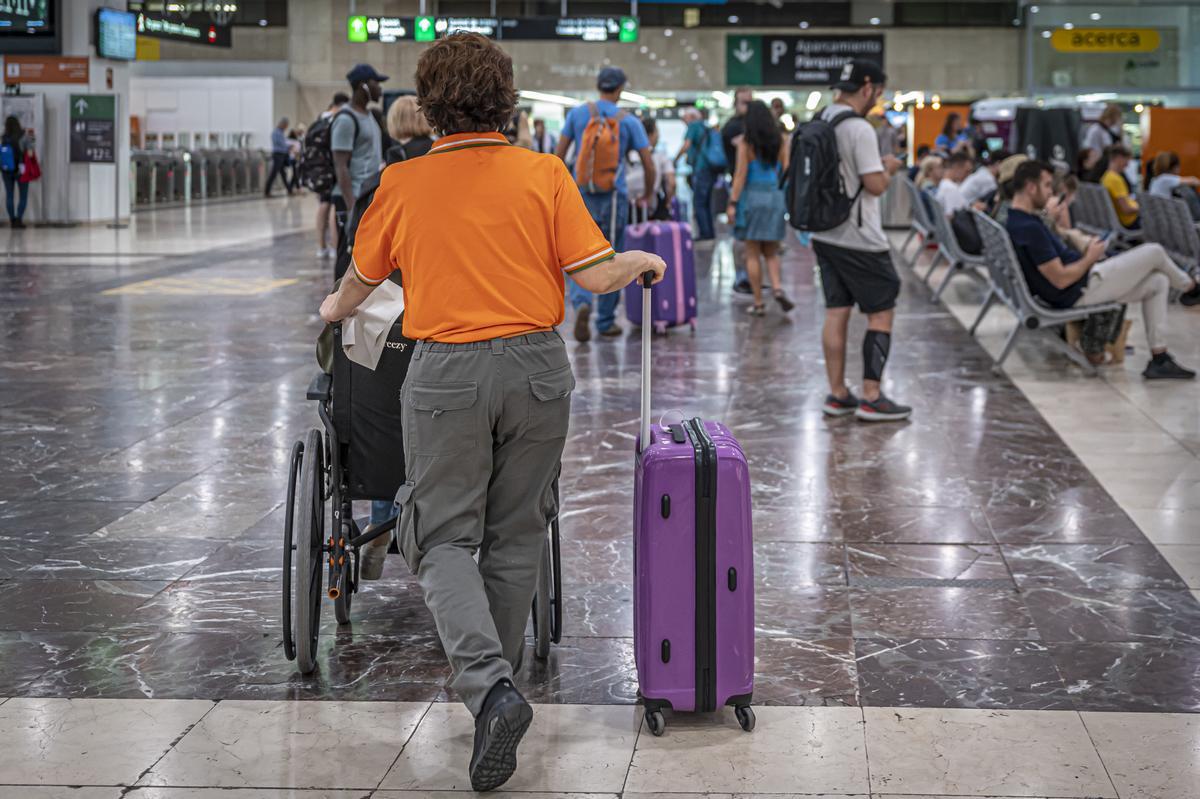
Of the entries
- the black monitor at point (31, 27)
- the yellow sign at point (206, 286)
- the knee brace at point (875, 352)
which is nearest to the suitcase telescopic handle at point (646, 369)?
the knee brace at point (875, 352)

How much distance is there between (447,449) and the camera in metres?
3.11

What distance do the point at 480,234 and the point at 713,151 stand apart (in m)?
14.0

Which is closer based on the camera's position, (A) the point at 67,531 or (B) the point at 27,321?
(A) the point at 67,531

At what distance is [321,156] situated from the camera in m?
11.2

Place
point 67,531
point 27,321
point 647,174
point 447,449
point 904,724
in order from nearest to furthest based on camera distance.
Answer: point 447,449 → point 904,724 → point 67,531 → point 647,174 → point 27,321

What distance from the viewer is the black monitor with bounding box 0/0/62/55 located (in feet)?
64.7

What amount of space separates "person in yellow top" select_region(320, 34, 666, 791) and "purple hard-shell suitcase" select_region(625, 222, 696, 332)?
6790 millimetres

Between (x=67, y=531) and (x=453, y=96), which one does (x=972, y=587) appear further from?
(x=67, y=531)

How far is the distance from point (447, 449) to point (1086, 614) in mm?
2157

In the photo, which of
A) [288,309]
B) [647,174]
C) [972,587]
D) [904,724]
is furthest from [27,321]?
[904,724]

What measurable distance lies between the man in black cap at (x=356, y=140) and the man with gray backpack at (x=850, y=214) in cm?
450

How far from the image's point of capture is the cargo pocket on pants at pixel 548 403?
3119mm

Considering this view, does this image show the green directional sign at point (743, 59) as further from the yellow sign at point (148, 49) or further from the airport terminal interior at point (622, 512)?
the airport terminal interior at point (622, 512)

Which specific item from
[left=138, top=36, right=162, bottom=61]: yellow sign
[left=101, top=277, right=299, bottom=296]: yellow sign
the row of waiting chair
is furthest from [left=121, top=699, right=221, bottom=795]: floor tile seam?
[left=138, top=36, right=162, bottom=61]: yellow sign
